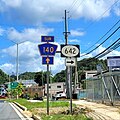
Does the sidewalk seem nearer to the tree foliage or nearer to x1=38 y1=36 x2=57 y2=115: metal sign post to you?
x1=38 y1=36 x2=57 y2=115: metal sign post

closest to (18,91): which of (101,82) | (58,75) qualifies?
(101,82)

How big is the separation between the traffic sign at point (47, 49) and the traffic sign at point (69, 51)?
2102 millimetres

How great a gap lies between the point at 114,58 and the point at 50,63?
12507 mm

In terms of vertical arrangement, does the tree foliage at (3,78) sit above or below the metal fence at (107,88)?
above

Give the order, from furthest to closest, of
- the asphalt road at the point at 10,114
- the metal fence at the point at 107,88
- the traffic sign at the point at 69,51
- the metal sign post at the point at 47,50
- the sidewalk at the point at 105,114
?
the metal fence at the point at 107,88 < the asphalt road at the point at 10,114 < the metal sign post at the point at 47,50 < the traffic sign at the point at 69,51 < the sidewalk at the point at 105,114

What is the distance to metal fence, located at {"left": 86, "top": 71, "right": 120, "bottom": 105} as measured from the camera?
90.4 feet

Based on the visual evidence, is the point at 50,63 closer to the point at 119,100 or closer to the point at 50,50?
the point at 50,50

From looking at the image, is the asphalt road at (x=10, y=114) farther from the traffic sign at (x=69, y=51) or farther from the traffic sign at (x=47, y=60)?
the traffic sign at (x=69, y=51)

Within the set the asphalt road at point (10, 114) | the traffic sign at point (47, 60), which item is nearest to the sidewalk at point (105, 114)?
the traffic sign at point (47, 60)

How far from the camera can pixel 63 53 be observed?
16.7m

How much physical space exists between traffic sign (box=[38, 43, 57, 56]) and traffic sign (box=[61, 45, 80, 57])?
6.90 ft

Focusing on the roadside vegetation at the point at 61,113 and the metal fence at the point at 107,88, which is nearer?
the roadside vegetation at the point at 61,113

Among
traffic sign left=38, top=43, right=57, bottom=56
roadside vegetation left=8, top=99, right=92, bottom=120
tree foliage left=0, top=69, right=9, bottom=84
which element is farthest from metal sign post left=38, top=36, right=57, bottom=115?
tree foliage left=0, top=69, right=9, bottom=84

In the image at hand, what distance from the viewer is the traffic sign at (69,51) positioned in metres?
16.6
